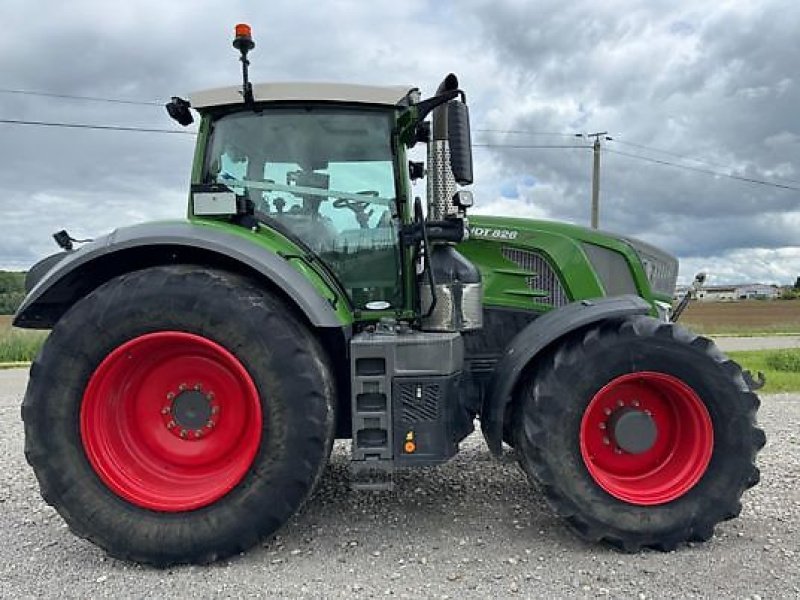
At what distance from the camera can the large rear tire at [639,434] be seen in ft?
11.8

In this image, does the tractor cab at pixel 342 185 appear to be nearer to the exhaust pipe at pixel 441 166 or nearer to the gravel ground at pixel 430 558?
the exhaust pipe at pixel 441 166

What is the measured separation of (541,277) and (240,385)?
1.99 metres

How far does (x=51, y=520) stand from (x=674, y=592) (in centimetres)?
343

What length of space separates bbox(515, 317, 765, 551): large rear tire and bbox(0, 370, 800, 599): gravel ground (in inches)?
6.7

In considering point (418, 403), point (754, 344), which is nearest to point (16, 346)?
point (418, 403)

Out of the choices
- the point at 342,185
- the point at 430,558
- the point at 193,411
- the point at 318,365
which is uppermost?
the point at 342,185

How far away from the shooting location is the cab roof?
394 cm

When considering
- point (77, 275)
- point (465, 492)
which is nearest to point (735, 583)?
point (465, 492)

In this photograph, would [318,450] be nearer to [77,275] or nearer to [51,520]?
[77,275]

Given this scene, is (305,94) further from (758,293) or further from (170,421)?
(758,293)

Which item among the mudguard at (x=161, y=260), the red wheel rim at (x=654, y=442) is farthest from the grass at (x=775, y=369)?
the mudguard at (x=161, y=260)

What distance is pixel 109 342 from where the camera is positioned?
353 centimetres

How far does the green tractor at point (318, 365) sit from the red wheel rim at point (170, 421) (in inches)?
0.4

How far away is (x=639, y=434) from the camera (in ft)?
12.1
